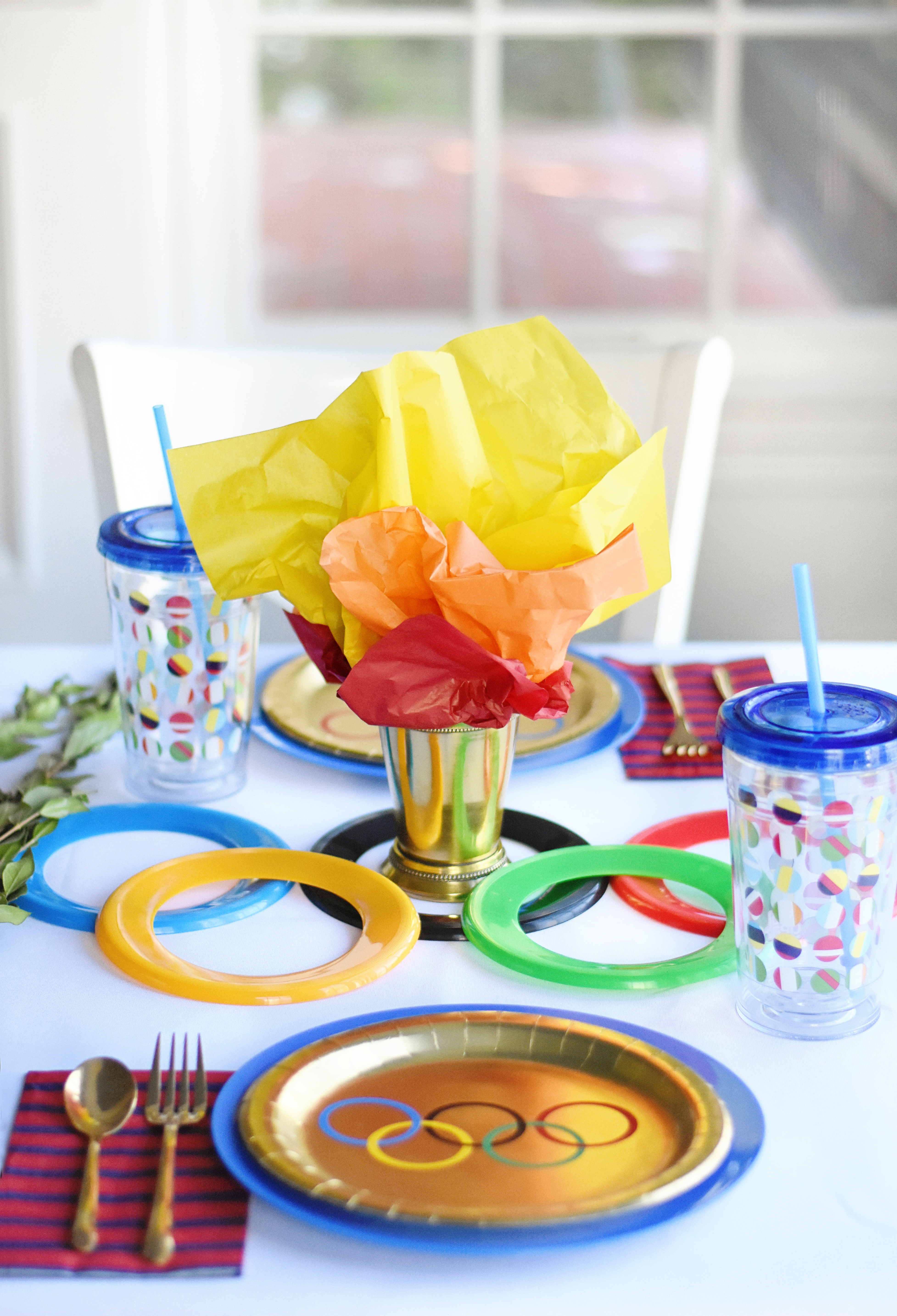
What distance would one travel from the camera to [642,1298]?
428 millimetres

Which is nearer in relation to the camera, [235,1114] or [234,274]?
[235,1114]

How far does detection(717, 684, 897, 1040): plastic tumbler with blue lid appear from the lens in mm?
539

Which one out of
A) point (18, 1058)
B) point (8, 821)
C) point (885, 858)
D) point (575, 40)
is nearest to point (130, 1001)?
point (18, 1058)

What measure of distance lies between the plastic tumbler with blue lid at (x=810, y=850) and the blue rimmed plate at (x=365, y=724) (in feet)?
0.93

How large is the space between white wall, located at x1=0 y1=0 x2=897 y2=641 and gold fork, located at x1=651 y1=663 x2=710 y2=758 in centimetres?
115

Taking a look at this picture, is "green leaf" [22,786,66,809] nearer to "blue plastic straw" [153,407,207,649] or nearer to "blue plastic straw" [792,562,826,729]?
"blue plastic straw" [153,407,207,649]

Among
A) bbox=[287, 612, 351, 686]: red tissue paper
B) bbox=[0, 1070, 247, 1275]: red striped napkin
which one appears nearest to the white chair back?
bbox=[287, 612, 351, 686]: red tissue paper

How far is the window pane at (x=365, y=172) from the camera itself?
2.15 meters

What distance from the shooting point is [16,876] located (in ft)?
2.23

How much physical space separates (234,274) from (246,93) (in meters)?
0.28

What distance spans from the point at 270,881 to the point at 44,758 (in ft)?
0.75

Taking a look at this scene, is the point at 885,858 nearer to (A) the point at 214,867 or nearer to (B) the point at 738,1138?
(B) the point at 738,1138

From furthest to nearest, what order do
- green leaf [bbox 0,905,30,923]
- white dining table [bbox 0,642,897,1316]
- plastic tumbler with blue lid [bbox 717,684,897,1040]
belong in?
green leaf [bbox 0,905,30,923], plastic tumbler with blue lid [bbox 717,684,897,1040], white dining table [bbox 0,642,897,1316]

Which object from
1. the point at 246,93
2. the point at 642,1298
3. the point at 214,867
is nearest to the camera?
the point at 642,1298
